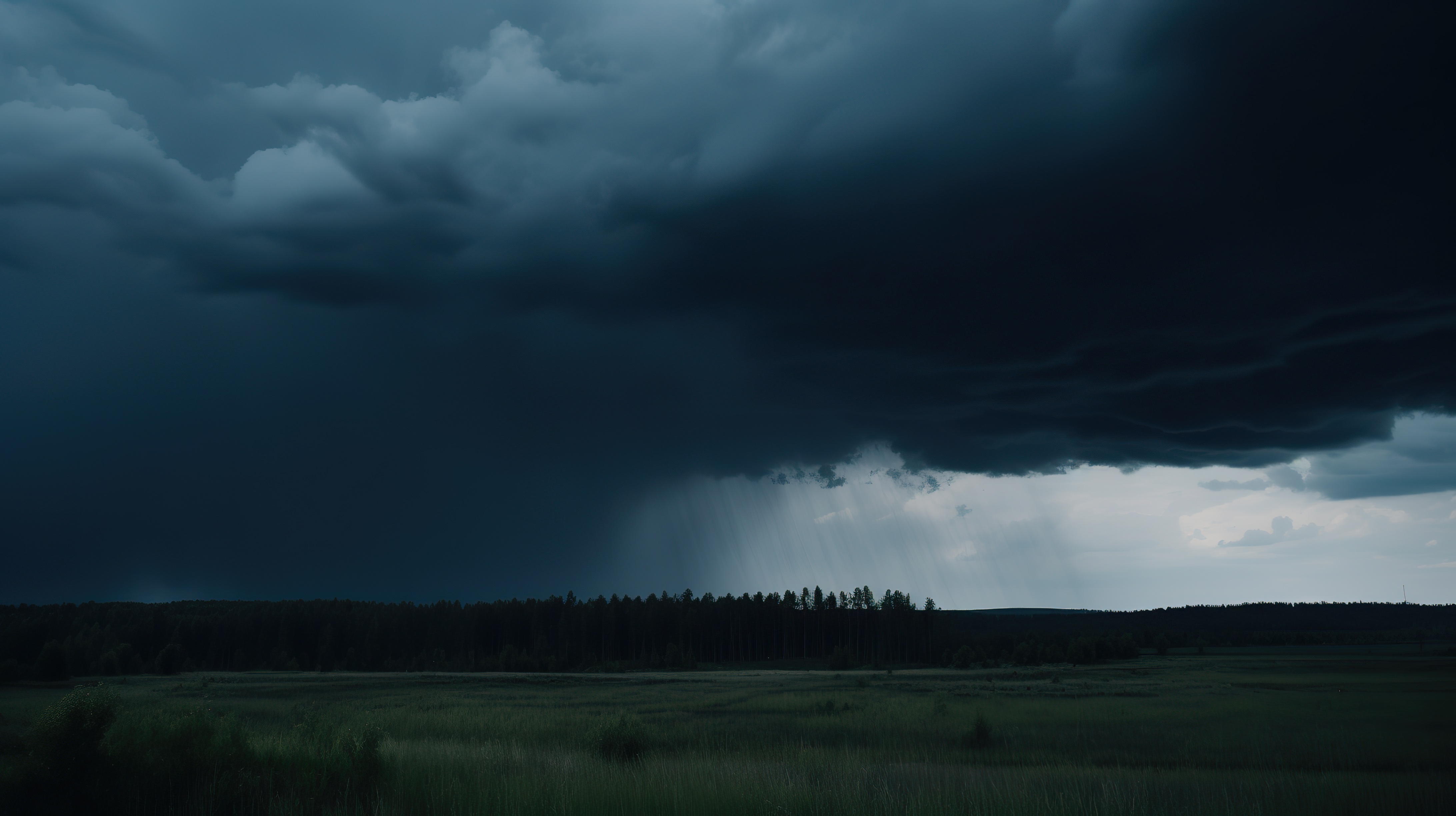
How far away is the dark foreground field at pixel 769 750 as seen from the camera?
12625mm

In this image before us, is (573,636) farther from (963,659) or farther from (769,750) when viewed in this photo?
(769,750)

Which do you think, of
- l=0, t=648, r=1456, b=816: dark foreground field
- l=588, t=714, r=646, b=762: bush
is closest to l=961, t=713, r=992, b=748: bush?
l=0, t=648, r=1456, b=816: dark foreground field

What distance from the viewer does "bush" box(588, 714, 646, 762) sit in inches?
918

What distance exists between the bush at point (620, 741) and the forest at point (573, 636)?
103 m

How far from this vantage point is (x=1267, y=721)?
110 ft

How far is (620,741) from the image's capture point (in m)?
23.6

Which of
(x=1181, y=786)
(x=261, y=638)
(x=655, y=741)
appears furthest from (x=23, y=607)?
(x=1181, y=786)

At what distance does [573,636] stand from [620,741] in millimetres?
125003

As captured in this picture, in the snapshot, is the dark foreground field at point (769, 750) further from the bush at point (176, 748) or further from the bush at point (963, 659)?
the bush at point (963, 659)

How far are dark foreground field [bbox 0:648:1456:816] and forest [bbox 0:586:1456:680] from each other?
73.4 m

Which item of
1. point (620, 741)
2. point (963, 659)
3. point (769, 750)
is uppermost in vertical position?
point (620, 741)

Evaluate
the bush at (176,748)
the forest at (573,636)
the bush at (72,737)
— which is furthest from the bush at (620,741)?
the forest at (573,636)

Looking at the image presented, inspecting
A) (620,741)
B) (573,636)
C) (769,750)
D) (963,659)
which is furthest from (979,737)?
(573,636)

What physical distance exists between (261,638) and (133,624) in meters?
20.5
